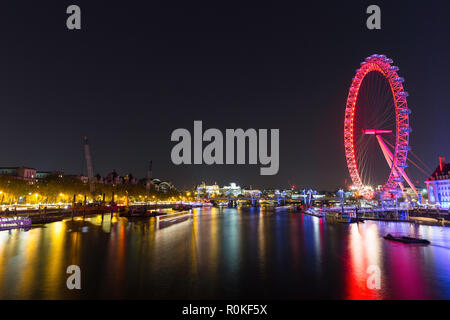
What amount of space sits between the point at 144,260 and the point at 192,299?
9943 millimetres

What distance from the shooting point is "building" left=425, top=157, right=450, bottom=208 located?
319 feet

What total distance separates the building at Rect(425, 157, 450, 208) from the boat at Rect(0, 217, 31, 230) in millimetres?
107986

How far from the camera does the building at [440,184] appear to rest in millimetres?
97250

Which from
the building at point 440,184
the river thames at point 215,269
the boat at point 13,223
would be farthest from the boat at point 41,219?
the building at point 440,184

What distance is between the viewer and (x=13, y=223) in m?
39.2

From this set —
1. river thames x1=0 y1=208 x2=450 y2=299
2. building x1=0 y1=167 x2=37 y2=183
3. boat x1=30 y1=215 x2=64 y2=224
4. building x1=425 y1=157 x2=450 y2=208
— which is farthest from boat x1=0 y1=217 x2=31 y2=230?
building x1=0 y1=167 x2=37 y2=183

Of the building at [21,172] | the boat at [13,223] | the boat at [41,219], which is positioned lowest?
the boat at [41,219]

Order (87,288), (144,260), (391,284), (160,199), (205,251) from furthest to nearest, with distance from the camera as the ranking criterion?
(160,199) → (205,251) → (144,260) → (391,284) → (87,288)

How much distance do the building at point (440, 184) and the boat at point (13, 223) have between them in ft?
354

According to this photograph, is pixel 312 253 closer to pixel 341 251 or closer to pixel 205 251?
pixel 341 251

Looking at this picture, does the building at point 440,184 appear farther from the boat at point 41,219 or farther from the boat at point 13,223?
the boat at point 13,223
